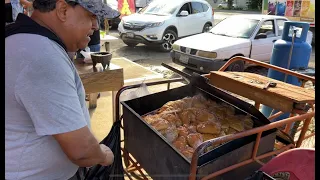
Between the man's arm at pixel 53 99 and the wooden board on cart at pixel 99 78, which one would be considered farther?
the wooden board on cart at pixel 99 78

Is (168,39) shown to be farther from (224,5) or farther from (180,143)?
(224,5)

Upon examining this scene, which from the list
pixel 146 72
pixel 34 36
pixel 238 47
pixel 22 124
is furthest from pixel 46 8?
pixel 238 47

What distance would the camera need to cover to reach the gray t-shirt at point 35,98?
109 centimetres

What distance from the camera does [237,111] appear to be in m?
2.27

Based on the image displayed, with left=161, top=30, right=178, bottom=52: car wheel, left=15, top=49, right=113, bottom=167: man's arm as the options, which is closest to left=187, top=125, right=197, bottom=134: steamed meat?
left=15, top=49, right=113, bottom=167: man's arm

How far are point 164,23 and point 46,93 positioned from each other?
8602mm

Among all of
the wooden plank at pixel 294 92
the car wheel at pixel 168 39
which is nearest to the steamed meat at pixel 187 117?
the wooden plank at pixel 294 92

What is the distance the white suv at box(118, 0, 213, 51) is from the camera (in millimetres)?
9406

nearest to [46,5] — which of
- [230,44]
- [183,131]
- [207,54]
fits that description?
[183,131]

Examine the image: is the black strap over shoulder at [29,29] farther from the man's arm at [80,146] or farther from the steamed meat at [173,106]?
the steamed meat at [173,106]

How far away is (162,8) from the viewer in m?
10.0

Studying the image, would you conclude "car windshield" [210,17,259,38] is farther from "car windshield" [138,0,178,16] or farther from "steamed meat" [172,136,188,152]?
"steamed meat" [172,136,188,152]

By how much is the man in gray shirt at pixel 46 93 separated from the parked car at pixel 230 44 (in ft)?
18.1

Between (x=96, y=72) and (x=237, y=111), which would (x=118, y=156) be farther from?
(x=96, y=72)
